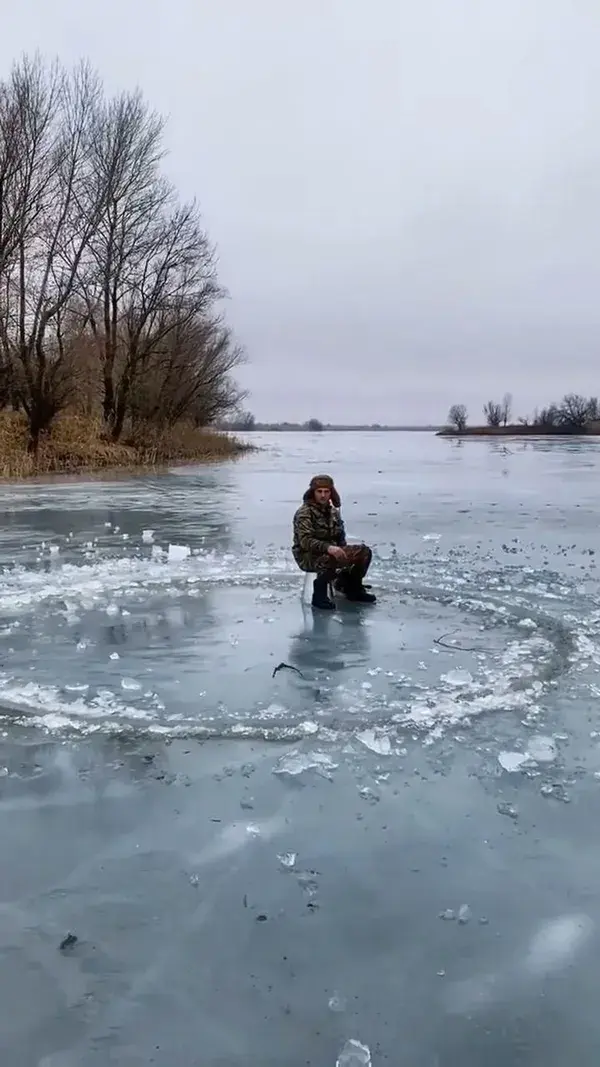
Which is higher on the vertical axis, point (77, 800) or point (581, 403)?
point (581, 403)

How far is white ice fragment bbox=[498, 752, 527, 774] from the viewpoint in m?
3.94

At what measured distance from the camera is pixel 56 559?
9891 millimetres

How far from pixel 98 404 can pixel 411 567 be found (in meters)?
28.3

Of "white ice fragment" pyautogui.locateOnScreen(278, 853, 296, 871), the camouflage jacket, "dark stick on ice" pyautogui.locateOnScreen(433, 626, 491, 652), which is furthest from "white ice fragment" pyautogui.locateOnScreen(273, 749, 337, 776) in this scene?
the camouflage jacket

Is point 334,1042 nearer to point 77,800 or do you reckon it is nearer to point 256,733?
point 77,800

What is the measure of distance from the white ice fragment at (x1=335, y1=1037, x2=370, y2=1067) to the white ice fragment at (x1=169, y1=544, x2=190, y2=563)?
306 inches

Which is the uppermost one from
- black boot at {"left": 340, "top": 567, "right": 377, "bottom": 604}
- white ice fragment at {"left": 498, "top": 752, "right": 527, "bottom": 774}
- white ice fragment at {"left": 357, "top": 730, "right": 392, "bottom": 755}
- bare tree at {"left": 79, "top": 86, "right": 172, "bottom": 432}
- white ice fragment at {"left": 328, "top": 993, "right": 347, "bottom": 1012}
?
bare tree at {"left": 79, "top": 86, "right": 172, "bottom": 432}

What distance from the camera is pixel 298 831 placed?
3.35 meters

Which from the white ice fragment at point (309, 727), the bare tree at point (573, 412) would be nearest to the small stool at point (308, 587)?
the white ice fragment at point (309, 727)

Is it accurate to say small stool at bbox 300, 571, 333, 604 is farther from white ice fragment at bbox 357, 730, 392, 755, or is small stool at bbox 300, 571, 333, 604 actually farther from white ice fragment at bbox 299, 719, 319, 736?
white ice fragment at bbox 357, 730, 392, 755

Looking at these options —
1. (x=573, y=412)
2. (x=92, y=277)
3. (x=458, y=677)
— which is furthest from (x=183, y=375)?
(x=573, y=412)

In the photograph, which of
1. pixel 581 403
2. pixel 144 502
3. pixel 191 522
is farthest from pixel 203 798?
pixel 581 403

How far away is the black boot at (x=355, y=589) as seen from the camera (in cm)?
781

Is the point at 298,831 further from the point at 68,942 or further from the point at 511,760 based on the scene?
the point at 511,760
